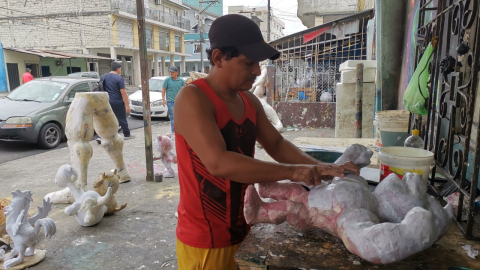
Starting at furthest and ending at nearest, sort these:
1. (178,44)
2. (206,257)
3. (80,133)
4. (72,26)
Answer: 1. (178,44)
2. (72,26)
3. (80,133)
4. (206,257)

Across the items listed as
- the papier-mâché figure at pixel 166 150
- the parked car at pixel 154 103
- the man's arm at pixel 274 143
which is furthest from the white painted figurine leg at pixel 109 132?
the parked car at pixel 154 103

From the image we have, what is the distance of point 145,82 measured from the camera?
15.3ft

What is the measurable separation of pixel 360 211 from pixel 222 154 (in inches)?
21.7

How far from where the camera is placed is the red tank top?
1465 millimetres

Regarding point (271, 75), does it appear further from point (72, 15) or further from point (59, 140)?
point (72, 15)

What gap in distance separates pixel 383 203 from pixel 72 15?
26.8 metres

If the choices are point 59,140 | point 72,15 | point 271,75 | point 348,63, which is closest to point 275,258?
point 348,63

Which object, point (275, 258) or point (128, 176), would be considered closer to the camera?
point (275, 258)

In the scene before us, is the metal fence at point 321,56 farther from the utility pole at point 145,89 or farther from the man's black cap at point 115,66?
the utility pole at point 145,89

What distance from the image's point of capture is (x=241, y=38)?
1357 mm

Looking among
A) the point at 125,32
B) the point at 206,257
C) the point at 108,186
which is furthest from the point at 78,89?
the point at 125,32

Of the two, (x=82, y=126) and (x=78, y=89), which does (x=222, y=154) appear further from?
(x=78, y=89)

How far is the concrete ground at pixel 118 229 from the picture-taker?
9.05ft

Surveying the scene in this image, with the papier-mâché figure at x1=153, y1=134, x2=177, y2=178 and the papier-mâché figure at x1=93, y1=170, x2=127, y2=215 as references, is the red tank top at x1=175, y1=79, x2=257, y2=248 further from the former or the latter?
the papier-mâché figure at x1=153, y1=134, x2=177, y2=178
